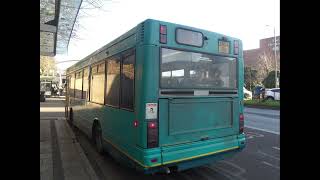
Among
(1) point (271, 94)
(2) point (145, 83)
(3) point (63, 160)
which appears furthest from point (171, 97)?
(1) point (271, 94)

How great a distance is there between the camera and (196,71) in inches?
199

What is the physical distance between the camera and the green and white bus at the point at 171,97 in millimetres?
4406

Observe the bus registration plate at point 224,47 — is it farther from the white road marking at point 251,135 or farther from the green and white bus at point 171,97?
the white road marking at point 251,135

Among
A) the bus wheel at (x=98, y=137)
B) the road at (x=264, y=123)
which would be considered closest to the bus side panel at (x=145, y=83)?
the bus wheel at (x=98, y=137)

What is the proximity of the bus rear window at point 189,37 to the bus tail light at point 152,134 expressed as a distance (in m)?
1.51

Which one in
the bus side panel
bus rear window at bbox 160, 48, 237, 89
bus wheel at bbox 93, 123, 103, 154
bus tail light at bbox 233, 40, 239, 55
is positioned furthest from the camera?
bus wheel at bbox 93, 123, 103, 154

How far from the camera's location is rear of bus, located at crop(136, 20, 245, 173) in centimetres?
440

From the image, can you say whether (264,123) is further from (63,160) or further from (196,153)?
(63,160)

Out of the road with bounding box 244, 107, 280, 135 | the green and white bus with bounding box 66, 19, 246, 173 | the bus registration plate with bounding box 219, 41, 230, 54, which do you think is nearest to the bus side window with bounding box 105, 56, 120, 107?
the green and white bus with bounding box 66, 19, 246, 173

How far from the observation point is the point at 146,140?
4359 millimetres

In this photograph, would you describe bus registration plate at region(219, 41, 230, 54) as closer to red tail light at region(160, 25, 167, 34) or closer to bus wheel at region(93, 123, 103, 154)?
red tail light at region(160, 25, 167, 34)
